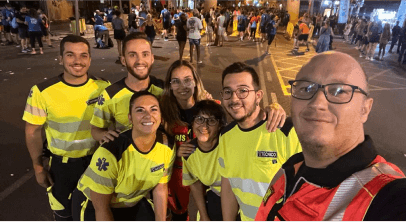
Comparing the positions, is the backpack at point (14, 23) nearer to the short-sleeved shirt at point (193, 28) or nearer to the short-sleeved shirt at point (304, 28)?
the short-sleeved shirt at point (193, 28)

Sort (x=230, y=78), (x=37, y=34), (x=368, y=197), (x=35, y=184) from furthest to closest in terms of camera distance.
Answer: (x=37, y=34), (x=35, y=184), (x=230, y=78), (x=368, y=197)

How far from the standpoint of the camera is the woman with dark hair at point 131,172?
7.57 feet

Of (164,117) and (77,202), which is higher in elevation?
(164,117)

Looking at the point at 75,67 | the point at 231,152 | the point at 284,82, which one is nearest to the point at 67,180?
the point at 75,67

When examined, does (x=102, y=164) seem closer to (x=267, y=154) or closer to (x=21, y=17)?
(x=267, y=154)

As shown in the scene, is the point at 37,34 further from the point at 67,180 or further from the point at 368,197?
the point at 368,197

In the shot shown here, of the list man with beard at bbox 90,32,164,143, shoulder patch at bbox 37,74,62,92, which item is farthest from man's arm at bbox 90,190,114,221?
shoulder patch at bbox 37,74,62,92

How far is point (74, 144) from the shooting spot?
→ 286 centimetres

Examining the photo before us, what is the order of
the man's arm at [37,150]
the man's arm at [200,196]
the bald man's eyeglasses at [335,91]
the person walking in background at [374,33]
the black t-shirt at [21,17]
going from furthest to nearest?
the person walking in background at [374,33] < the black t-shirt at [21,17] < the man's arm at [37,150] < the man's arm at [200,196] < the bald man's eyeglasses at [335,91]

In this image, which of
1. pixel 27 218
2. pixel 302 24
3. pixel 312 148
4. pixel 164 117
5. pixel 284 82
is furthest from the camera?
Result: pixel 302 24

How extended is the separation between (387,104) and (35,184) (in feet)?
27.4

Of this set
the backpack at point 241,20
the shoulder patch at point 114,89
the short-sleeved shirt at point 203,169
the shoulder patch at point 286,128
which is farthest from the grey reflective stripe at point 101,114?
the backpack at point 241,20

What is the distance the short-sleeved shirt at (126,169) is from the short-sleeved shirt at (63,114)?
1.81 feet

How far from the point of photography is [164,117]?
9.04ft
